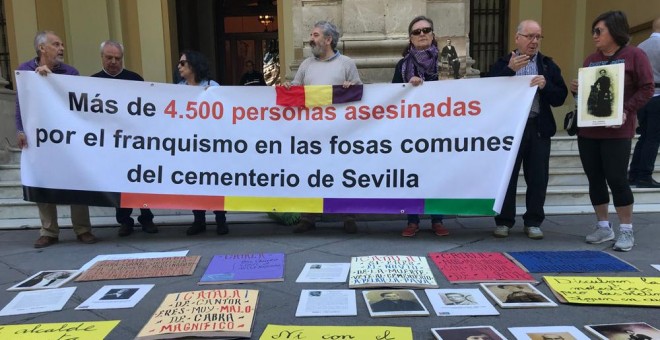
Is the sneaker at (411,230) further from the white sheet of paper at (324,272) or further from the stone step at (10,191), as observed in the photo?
the stone step at (10,191)

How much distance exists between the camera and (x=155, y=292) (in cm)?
311

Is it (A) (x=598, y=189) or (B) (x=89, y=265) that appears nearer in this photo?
(B) (x=89, y=265)

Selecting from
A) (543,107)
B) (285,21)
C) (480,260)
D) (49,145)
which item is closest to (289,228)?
(480,260)

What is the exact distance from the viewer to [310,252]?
395 centimetres

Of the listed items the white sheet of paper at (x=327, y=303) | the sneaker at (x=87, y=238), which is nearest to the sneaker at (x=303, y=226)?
the white sheet of paper at (x=327, y=303)

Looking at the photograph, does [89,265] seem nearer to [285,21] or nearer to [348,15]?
[348,15]

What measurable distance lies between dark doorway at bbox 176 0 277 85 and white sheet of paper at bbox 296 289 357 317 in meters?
8.61

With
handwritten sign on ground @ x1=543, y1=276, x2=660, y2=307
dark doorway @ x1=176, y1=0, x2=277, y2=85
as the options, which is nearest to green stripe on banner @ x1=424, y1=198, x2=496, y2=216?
handwritten sign on ground @ x1=543, y1=276, x2=660, y2=307

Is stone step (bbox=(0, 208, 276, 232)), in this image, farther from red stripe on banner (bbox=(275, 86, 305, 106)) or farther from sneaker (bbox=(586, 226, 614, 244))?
sneaker (bbox=(586, 226, 614, 244))

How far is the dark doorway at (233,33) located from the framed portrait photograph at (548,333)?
9456mm

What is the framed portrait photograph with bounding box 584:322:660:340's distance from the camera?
2340 millimetres

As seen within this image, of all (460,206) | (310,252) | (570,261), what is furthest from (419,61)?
(570,261)

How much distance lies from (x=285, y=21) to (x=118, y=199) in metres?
4.32

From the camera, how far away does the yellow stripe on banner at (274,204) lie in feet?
14.1
